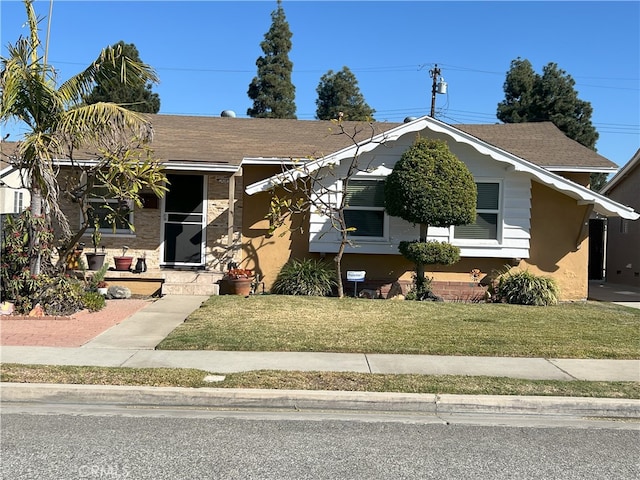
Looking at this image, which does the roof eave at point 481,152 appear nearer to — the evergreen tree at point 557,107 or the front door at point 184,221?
the front door at point 184,221

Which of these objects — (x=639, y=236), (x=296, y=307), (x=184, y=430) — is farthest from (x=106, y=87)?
(x=639, y=236)

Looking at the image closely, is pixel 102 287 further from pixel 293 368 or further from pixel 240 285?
pixel 293 368

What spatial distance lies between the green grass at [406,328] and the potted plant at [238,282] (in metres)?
0.37

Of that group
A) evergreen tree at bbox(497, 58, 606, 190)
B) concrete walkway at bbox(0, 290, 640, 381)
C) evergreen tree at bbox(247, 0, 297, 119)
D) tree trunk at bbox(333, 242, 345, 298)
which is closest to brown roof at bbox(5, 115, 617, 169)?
tree trunk at bbox(333, 242, 345, 298)

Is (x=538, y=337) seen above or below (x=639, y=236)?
below

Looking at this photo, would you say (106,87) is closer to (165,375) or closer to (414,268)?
(165,375)

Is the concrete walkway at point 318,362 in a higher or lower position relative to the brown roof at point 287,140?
lower

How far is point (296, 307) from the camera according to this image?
35.1 ft

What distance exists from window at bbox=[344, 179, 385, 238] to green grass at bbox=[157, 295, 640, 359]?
82.0 inches

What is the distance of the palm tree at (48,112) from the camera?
9.30 meters

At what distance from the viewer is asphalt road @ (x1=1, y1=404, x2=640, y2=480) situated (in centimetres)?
414

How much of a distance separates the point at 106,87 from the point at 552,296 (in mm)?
10003

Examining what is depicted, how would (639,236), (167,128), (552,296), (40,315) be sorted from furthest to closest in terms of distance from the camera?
(639,236)
(167,128)
(552,296)
(40,315)

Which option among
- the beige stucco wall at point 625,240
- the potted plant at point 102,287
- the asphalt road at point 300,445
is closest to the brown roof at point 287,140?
the potted plant at point 102,287
